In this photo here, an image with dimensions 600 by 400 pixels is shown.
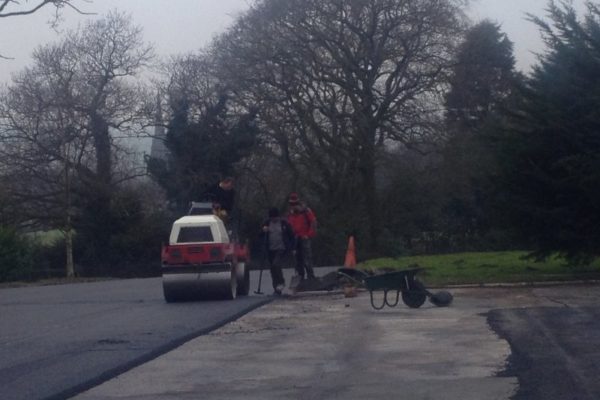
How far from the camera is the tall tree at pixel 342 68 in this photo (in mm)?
44625

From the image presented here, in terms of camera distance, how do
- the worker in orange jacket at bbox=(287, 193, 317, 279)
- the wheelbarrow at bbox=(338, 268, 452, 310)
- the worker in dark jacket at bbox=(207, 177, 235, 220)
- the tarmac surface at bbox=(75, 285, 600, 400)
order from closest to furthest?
the tarmac surface at bbox=(75, 285, 600, 400) < the wheelbarrow at bbox=(338, 268, 452, 310) < the worker in orange jacket at bbox=(287, 193, 317, 279) < the worker in dark jacket at bbox=(207, 177, 235, 220)

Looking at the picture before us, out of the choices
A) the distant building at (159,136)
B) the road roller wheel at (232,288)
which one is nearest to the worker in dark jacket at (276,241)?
the road roller wheel at (232,288)

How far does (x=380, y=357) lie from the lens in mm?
12984

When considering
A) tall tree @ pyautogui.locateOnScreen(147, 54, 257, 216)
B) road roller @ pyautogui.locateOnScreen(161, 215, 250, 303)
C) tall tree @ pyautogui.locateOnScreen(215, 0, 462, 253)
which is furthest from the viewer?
tall tree @ pyautogui.locateOnScreen(147, 54, 257, 216)

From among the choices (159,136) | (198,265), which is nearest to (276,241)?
(198,265)

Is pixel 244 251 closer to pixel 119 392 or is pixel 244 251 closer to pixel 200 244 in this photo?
pixel 200 244

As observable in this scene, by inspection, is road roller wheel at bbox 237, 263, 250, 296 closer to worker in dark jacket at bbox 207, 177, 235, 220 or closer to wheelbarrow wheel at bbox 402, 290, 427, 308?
worker in dark jacket at bbox 207, 177, 235, 220

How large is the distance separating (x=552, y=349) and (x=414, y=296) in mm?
5763

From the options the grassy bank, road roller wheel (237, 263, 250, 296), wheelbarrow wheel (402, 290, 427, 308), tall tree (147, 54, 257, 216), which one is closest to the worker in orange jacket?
road roller wheel (237, 263, 250, 296)

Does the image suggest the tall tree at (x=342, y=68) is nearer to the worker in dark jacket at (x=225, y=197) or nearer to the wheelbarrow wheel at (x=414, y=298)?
the worker in dark jacket at (x=225, y=197)

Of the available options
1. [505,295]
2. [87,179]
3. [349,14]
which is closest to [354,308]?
[505,295]

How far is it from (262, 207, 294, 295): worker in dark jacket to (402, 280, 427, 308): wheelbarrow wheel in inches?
167

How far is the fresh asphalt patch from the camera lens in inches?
411

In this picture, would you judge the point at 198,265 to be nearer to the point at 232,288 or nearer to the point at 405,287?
the point at 232,288
